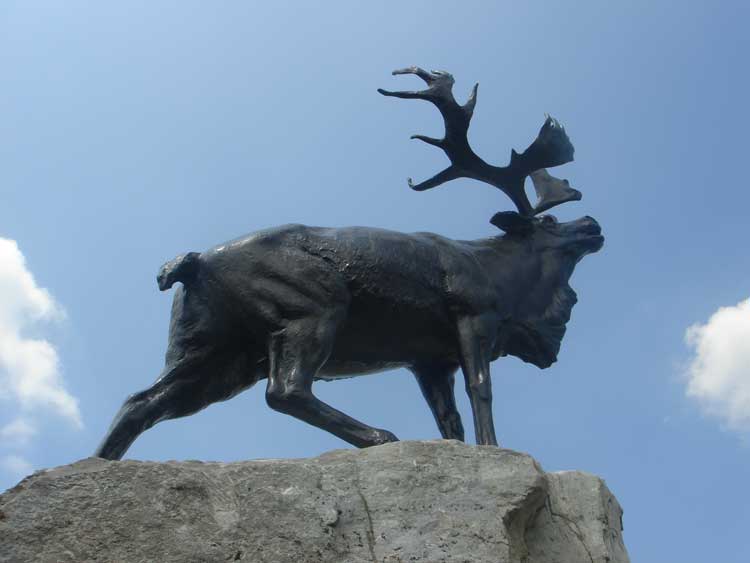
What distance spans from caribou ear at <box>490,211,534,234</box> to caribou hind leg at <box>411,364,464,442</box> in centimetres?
112

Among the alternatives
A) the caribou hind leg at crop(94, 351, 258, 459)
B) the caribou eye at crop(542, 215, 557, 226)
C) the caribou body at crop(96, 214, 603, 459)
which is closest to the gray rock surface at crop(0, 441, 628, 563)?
the caribou body at crop(96, 214, 603, 459)

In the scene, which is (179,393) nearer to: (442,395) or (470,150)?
(442,395)

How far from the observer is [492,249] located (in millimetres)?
6406

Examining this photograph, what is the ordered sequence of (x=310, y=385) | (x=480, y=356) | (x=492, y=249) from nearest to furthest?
(x=310, y=385) → (x=480, y=356) → (x=492, y=249)

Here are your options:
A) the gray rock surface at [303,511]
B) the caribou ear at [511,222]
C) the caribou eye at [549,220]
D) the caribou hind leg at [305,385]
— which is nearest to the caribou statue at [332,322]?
the caribou hind leg at [305,385]

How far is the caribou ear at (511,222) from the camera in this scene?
663cm

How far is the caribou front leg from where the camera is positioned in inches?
214

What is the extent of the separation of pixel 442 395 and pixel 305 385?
1331 mm

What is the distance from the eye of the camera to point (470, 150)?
22.5 ft

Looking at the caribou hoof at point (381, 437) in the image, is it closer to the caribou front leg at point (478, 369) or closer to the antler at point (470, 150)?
the caribou front leg at point (478, 369)

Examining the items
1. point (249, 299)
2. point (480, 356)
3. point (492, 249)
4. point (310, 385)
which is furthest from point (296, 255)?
point (492, 249)

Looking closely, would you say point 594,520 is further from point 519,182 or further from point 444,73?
point 444,73

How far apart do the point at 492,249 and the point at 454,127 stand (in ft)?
3.25

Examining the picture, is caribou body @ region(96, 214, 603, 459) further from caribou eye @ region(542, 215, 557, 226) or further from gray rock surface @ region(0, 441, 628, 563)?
caribou eye @ region(542, 215, 557, 226)
